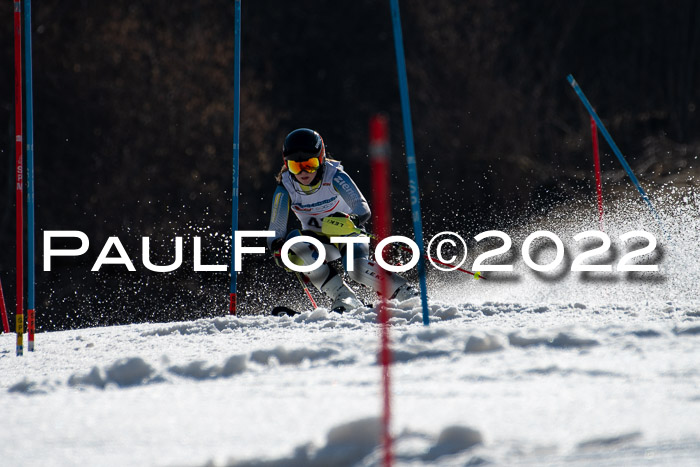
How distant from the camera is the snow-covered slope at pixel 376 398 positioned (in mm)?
2811

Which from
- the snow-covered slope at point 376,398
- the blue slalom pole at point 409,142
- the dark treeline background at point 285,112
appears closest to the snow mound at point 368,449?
the snow-covered slope at point 376,398

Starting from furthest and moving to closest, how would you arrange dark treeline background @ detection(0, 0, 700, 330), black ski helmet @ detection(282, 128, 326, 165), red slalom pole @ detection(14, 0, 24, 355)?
dark treeline background @ detection(0, 0, 700, 330)
black ski helmet @ detection(282, 128, 326, 165)
red slalom pole @ detection(14, 0, 24, 355)

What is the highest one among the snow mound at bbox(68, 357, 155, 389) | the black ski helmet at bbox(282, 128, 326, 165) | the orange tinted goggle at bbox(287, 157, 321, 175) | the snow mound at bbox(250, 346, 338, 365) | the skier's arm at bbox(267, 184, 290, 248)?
the black ski helmet at bbox(282, 128, 326, 165)

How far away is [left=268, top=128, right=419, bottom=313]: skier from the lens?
7.20 meters

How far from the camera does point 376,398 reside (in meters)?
3.49

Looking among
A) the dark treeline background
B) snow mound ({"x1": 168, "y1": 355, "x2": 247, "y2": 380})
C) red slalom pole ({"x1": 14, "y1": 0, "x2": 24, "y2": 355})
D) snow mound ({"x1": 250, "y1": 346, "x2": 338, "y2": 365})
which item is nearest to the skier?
red slalom pole ({"x1": 14, "y1": 0, "x2": 24, "y2": 355})

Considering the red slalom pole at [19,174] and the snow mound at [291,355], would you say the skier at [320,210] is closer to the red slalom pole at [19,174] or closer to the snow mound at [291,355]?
the red slalom pole at [19,174]

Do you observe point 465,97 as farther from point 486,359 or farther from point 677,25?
point 486,359

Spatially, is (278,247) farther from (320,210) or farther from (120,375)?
(120,375)

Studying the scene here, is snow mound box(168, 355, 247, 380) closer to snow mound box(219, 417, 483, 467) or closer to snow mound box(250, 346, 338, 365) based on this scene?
snow mound box(250, 346, 338, 365)

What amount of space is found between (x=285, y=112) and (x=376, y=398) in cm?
2042

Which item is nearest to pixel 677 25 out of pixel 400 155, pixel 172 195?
pixel 400 155

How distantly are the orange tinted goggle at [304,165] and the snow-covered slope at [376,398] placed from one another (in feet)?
5.47

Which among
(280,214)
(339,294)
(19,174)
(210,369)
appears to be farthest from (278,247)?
(210,369)
